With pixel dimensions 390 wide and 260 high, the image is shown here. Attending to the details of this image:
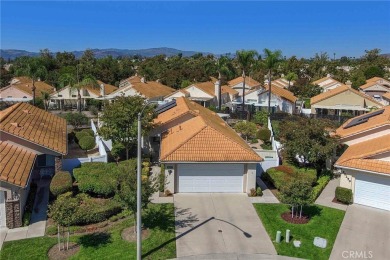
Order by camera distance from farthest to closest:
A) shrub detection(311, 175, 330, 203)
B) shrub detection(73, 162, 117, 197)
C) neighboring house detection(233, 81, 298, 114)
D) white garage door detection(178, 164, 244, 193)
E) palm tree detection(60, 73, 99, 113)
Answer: palm tree detection(60, 73, 99, 113) → neighboring house detection(233, 81, 298, 114) → shrub detection(311, 175, 330, 203) → white garage door detection(178, 164, 244, 193) → shrub detection(73, 162, 117, 197)

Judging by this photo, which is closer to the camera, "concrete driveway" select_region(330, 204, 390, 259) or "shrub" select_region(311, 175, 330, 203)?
"concrete driveway" select_region(330, 204, 390, 259)

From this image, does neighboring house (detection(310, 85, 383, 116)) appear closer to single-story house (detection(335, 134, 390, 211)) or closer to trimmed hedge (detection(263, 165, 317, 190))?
trimmed hedge (detection(263, 165, 317, 190))

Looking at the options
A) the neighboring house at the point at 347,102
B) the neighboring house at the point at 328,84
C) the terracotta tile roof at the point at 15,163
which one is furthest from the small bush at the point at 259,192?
the neighboring house at the point at 328,84

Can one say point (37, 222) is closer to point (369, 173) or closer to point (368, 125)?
point (369, 173)

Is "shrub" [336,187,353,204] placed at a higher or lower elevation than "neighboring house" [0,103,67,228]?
lower

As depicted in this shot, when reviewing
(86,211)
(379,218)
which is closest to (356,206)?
(379,218)

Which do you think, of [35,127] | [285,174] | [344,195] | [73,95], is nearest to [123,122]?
[35,127]

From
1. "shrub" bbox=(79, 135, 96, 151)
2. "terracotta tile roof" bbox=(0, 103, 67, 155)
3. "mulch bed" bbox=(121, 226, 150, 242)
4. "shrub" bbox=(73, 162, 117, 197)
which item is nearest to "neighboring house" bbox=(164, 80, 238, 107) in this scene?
"shrub" bbox=(79, 135, 96, 151)
